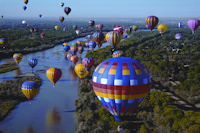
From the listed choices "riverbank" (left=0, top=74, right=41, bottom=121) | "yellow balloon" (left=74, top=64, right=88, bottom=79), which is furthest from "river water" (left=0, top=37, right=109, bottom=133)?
"yellow balloon" (left=74, top=64, right=88, bottom=79)

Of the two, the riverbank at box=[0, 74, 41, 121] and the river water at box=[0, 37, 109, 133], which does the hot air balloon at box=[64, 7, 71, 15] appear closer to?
the river water at box=[0, 37, 109, 133]

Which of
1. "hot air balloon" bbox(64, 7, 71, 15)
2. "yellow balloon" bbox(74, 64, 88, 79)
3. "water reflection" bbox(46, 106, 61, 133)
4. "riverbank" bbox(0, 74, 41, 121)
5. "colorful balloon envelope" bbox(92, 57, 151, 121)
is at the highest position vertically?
"hot air balloon" bbox(64, 7, 71, 15)

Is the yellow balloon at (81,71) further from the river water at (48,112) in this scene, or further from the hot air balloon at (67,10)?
the hot air balloon at (67,10)

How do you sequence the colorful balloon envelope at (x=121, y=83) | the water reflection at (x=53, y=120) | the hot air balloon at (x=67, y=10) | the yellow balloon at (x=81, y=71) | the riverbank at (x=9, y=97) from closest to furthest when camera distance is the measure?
the colorful balloon envelope at (x=121, y=83)
the water reflection at (x=53, y=120)
the riverbank at (x=9, y=97)
the yellow balloon at (x=81, y=71)
the hot air balloon at (x=67, y=10)

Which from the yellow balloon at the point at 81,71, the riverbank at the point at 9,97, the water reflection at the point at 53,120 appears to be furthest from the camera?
the yellow balloon at the point at 81,71

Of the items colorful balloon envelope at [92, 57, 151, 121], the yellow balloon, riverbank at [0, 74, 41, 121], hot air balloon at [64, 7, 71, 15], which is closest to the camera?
colorful balloon envelope at [92, 57, 151, 121]

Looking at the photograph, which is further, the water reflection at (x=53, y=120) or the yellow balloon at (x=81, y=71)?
the yellow balloon at (x=81, y=71)

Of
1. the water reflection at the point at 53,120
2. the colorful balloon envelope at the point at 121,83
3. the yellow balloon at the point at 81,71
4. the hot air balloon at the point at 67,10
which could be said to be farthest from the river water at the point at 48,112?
the hot air balloon at the point at 67,10
